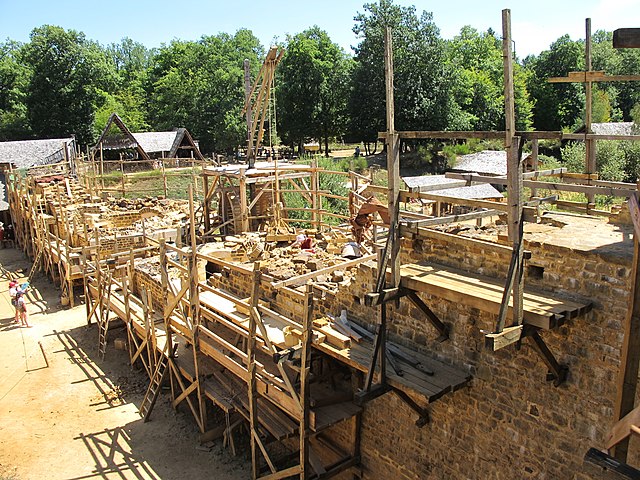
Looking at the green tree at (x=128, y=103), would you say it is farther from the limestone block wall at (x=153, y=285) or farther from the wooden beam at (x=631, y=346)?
the wooden beam at (x=631, y=346)

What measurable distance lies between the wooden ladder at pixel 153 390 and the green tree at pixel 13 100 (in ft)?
139

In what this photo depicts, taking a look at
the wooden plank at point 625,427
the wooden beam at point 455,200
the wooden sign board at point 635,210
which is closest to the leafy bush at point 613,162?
the wooden beam at point 455,200

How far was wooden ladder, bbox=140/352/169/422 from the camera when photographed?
1072cm

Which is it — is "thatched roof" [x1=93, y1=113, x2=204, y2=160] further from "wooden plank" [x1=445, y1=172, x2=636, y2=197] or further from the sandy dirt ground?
"wooden plank" [x1=445, y1=172, x2=636, y2=197]

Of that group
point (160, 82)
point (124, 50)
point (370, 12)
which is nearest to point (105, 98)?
point (160, 82)

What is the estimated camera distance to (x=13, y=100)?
4959 cm

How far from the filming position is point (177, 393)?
11.3 metres

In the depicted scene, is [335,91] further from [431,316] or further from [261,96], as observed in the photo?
[431,316]

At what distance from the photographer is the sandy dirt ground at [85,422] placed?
9281 millimetres

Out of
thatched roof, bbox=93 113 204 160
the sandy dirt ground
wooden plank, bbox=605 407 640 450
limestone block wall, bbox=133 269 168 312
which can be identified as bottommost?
the sandy dirt ground

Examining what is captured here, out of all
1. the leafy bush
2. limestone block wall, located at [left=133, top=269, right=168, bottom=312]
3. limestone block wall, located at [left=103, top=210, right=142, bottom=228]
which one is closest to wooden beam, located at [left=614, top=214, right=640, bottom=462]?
limestone block wall, located at [left=133, top=269, right=168, bottom=312]

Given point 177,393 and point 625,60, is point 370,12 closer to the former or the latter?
point 625,60

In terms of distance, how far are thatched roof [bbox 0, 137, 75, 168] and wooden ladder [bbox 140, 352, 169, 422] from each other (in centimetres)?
2766

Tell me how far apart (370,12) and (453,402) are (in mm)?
37451
